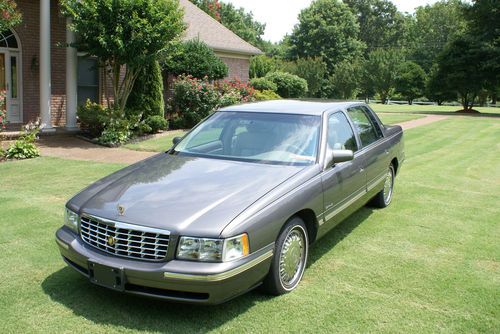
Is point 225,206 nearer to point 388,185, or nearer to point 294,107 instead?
point 294,107

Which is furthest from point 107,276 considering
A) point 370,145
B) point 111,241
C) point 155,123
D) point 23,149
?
point 155,123

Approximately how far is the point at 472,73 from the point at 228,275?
3059cm

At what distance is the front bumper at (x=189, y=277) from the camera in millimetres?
3420

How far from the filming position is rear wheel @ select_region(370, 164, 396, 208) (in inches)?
270

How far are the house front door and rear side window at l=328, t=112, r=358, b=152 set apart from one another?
1252 centimetres

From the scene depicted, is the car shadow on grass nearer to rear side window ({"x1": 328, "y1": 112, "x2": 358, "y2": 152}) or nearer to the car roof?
rear side window ({"x1": 328, "y1": 112, "x2": 358, "y2": 152})

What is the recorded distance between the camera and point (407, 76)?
5184cm

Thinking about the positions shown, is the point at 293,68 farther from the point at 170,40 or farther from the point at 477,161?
the point at 477,161

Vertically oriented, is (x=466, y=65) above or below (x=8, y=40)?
above

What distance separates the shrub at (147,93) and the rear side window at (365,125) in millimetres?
10025

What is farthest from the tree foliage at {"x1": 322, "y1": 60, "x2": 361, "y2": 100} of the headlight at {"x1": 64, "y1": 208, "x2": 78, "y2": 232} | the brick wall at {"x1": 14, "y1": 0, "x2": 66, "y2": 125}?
the headlight at {"x1": 64, "y1": 208, "x2": 78, "y2": 232}

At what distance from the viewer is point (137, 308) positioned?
3871 mm

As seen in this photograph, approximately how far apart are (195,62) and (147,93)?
2.73m

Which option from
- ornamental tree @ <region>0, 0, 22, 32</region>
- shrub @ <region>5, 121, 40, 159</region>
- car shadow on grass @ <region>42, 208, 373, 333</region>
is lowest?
car shadow on grass @ <region>42, 208, 373, 333</region>
